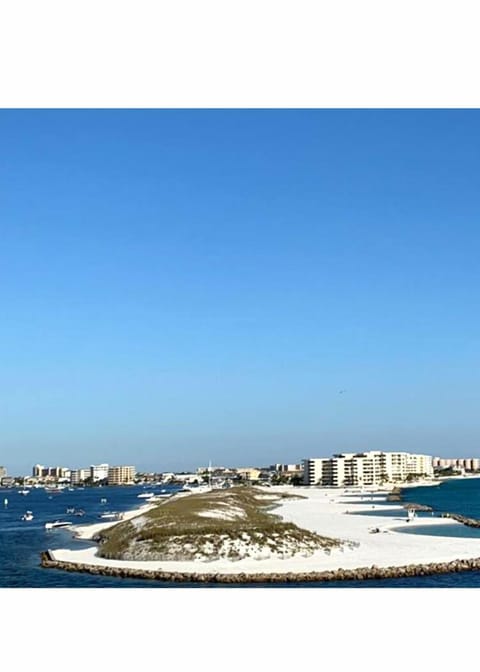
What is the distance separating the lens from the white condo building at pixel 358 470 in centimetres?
10175

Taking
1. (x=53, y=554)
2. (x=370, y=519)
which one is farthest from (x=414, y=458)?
(x=53, y=554)

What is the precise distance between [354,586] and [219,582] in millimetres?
3313

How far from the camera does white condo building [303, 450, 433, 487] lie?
10175 centimetres

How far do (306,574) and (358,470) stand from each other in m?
85.1

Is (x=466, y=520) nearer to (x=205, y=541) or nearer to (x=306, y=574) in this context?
(x=205, y=541)

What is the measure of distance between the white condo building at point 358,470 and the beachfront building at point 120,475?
62.1 metres

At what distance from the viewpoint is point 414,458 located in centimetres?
11825

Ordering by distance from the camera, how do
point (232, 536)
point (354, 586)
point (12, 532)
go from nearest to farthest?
1. point (354, 586)
2. point (232, 536)
3. point (12, 532)

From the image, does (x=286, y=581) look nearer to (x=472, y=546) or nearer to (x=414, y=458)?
(x=472, y=546)

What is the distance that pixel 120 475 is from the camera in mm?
160000

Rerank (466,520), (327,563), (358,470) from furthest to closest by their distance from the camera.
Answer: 1. (358,470)
2. (466,520)
3. (327,563)

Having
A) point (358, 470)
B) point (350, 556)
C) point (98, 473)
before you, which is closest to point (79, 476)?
point (98, 473)

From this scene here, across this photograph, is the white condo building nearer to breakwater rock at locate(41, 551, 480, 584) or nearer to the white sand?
the white sand

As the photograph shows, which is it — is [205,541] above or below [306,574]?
above
